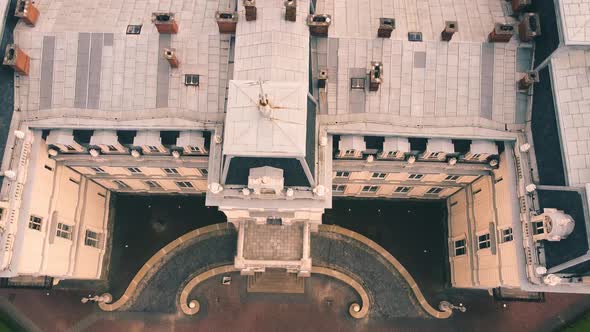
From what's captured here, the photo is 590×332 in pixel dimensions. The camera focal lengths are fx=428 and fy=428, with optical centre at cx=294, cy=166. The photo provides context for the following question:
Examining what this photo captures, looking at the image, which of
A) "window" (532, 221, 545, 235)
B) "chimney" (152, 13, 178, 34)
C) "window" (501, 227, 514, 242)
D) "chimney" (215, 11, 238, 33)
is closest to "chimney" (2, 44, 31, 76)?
"chimney" (152, 13, 178, 34)

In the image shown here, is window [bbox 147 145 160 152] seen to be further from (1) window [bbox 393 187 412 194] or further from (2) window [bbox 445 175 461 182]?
(2) window [bbox 445 175 461 182]

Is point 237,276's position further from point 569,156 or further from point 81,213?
point 569,156

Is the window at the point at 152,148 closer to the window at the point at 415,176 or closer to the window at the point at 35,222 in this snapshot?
the window at the point at 35,222

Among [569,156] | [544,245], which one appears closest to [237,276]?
[544,245]

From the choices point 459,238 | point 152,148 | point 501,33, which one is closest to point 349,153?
point 501,33

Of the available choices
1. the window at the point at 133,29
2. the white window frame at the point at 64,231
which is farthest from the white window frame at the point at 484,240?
Result: the white window frame at the point at 64,231

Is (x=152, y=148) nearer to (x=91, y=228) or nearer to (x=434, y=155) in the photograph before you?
(x=91, y=228)
